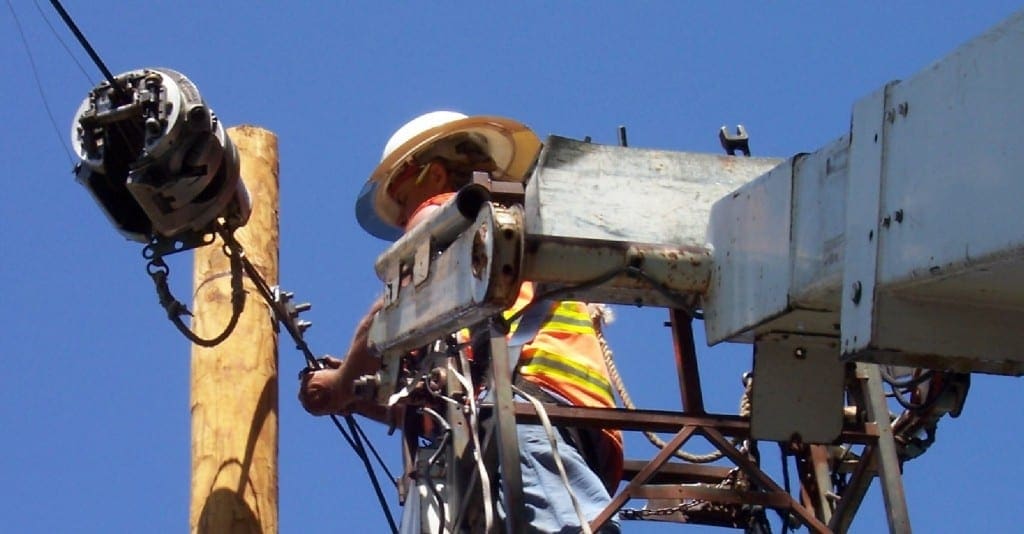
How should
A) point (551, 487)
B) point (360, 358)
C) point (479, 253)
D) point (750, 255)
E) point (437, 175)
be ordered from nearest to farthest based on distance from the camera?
point (750, 255) < point (479, 253) < point (551, 487) < point (360, 358) < point (437, 175)

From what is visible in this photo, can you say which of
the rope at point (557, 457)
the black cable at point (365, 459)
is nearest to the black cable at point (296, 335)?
the black cable at point (365, 459)

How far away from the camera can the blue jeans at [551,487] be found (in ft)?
19.1

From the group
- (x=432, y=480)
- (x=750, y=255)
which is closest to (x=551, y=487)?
(x=432, y=480)

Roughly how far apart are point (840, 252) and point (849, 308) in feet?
0.90

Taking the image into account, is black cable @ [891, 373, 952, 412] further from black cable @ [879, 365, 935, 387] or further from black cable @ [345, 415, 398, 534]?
black cable @ [345, 415, 398, 534]

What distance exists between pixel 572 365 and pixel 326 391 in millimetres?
1088

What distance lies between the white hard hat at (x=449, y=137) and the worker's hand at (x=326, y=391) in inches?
28.7

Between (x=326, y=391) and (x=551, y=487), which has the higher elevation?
(x=326, y=391)

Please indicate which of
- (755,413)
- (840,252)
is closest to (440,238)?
(755,413)

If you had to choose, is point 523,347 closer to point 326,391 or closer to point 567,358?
point 567,358

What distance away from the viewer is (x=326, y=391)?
22.6 ft

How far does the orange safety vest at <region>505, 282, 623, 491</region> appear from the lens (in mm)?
6152

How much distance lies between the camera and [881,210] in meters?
3.87

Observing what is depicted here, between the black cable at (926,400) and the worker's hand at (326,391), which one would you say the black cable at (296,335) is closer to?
the worker's hand at (326,391)
